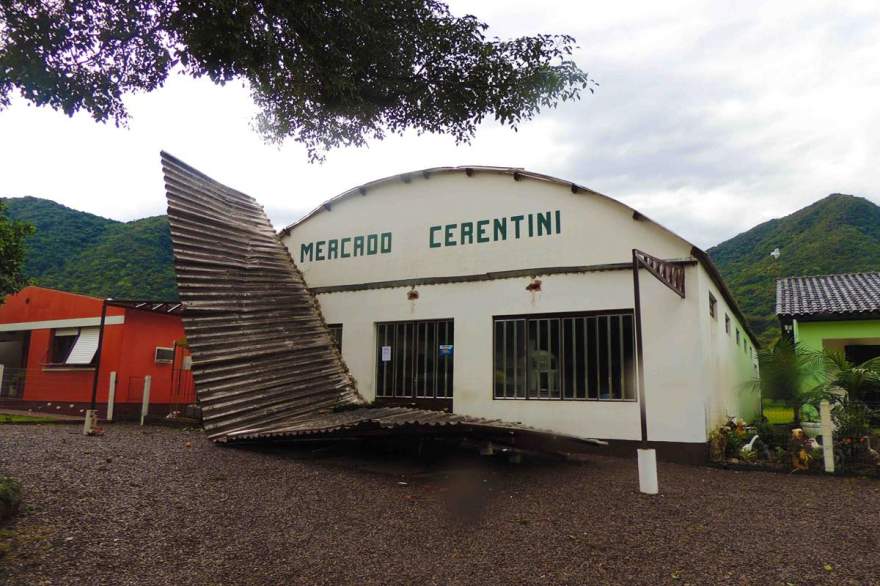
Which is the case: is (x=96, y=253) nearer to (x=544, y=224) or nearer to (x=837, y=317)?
(x=544, y=224)

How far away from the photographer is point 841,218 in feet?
126

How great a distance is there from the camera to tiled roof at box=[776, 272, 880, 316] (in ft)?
42.7

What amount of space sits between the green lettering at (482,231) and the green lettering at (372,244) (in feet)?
8.49

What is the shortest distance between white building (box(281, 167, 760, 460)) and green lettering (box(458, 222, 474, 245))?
0.08 feet

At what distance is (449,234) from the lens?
37.9ft

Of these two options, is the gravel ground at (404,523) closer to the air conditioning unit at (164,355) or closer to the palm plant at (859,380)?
the palm plant at (859,380)

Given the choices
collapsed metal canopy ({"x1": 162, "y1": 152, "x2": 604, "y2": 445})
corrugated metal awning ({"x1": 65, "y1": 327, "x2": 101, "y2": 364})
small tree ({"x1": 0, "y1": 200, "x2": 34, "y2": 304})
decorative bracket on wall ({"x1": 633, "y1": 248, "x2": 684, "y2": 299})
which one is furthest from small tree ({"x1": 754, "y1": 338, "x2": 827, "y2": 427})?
small tree ({"x1": 0, "y1": 200, "x2": 34, "y2": 304})

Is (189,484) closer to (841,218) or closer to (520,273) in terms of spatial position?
(520,273)

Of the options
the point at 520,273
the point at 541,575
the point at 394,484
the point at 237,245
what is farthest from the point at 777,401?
the point at 237,245

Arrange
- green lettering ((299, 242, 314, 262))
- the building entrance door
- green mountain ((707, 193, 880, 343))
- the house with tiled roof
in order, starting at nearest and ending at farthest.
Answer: the building entrance door, the house with tiled roof, green lettering ((299, 242, 314, 262)), green mountain ((707, 193, 880, 343))

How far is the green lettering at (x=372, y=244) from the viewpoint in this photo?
12461 millimetres

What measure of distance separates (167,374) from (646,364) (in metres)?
12.4

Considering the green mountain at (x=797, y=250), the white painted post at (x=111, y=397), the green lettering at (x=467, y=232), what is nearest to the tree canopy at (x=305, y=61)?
the green lettering at (x=467, y=232)

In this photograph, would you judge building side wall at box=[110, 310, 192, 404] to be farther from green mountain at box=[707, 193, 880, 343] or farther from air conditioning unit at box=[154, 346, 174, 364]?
green mountain at box=[707, 193, 880, 343]
